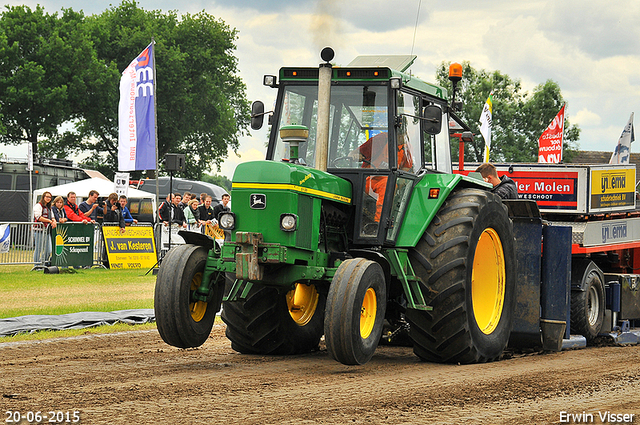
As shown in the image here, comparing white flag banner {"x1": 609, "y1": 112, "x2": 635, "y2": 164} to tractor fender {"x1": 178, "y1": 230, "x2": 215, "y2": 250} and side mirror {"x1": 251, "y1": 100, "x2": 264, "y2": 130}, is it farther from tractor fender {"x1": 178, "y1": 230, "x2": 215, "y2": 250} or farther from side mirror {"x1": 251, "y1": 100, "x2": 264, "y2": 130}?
tractor fender {"x1": 178, "y1": 230, "x2": 215, "y2": 250}

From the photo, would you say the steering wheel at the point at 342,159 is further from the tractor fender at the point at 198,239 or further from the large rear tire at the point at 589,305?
the large rear tire at the point at 589,305

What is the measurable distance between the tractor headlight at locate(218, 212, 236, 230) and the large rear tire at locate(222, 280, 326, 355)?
2.96 feet

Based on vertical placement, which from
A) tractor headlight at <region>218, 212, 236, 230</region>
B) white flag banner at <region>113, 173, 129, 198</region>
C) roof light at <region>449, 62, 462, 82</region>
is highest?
roof light at <region>449, 62, 462, 82</region>

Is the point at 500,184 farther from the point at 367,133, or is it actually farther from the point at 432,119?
the point at 367,133

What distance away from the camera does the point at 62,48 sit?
44.7 metres

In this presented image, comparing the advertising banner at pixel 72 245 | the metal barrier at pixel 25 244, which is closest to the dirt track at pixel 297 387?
the advertising banner at pixel 72 245

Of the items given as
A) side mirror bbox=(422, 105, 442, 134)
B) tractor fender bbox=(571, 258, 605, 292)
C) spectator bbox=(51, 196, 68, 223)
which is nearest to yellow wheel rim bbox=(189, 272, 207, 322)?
side mirror bbox=(422, 105, 442, 134)

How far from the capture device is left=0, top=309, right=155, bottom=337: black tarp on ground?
927 cm

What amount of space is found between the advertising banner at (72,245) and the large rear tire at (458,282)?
12.0 metres

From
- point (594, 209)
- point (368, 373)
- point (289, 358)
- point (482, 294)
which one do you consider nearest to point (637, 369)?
point (482, 294)

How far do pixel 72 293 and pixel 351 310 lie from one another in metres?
8.62

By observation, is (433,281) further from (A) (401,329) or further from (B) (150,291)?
(B) (150,291)

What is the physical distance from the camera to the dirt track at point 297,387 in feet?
16.3

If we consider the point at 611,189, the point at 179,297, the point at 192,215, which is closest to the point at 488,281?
the point at 179,297
